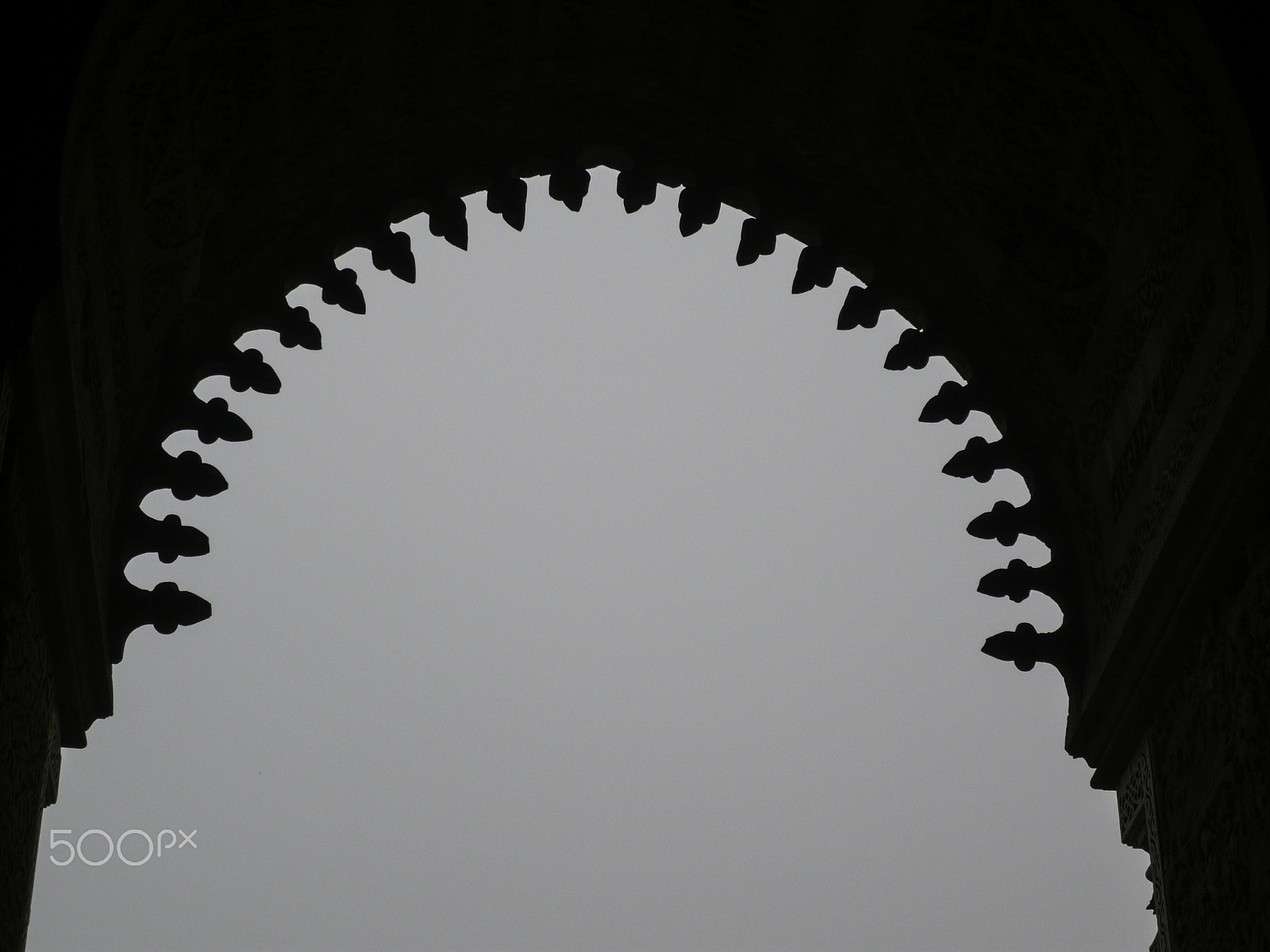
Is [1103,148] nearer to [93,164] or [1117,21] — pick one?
[1117,21]

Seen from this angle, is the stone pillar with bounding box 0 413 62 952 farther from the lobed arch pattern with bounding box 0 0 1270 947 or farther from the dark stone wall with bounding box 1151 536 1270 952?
the dark stone wall with bounding box 1151 536 1270 952

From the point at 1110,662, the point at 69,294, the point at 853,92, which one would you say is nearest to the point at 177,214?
the point at 69,294

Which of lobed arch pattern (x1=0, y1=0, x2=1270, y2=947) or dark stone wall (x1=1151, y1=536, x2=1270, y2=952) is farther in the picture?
lobed arch pattern (x1=0, y1=0, x2=1270, y2=947)

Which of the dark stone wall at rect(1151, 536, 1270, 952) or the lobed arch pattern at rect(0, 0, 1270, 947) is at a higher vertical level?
the lobed arch pattern at rect(0, 0, 1270, 947)

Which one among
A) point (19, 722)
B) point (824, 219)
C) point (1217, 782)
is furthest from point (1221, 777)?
point (19, 722)

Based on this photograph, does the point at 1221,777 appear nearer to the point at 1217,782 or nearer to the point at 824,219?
the point at 1217,782

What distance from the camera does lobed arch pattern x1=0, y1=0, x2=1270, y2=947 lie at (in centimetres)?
415

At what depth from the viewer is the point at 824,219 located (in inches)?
224

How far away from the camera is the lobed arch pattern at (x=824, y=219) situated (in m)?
4.15

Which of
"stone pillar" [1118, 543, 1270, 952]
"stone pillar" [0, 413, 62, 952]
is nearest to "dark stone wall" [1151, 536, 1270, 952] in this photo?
"stone pillar" [1118, 543, 1270, 952]

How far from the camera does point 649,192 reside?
231 inches

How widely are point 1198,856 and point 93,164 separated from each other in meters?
3.43

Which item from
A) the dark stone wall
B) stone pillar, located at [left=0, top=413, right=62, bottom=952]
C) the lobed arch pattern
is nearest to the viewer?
the dark stone wall

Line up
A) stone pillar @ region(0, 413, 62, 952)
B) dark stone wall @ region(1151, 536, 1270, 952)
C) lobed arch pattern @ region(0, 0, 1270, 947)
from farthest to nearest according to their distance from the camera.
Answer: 1. lobed arch pattern @ region(0, 0, 1270, 947)
2. stone pillar @ region(0, 413, 62, 952)
3. dark stone wall @ region(1151, 536, 1270, 952)
